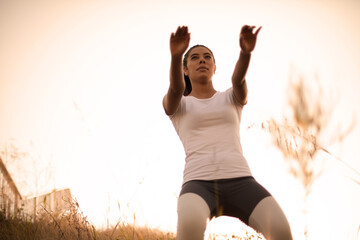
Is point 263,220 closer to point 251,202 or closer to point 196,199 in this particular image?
point 251,202

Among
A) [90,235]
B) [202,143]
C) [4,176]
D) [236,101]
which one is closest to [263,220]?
[202,143]

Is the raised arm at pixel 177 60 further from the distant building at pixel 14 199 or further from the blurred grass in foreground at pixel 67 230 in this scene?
the distant building at pixel 14 199

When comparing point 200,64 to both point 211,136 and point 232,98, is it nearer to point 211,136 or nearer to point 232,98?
point 232,98

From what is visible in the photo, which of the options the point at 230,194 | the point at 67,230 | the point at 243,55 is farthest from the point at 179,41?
the point at 67,230

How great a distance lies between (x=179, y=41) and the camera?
5.08 feet

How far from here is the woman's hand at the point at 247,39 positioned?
1.60m

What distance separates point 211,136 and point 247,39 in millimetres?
619

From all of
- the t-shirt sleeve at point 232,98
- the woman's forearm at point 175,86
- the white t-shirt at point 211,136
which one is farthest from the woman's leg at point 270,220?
the woman's forearm at point 175,86

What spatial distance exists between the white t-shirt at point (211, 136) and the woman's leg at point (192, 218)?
0.20m

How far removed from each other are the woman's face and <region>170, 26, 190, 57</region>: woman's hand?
18.3 inches

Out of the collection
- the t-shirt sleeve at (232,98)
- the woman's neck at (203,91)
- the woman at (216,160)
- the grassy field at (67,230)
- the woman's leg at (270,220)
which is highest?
the woman's neck at (203,91)

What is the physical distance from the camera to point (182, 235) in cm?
134

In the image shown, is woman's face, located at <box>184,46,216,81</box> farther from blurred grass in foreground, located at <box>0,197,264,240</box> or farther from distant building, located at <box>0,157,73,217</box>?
distant building, located at <box>0,157,73,217</box>

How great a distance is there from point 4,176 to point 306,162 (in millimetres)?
3722
